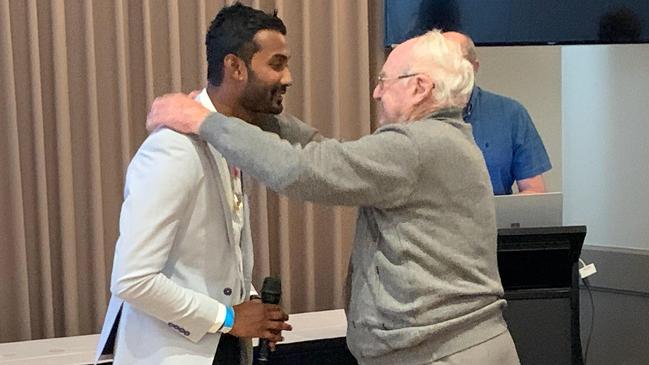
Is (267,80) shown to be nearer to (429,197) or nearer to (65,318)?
(429,197)

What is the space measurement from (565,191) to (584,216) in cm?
14

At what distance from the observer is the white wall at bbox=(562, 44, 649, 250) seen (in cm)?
380

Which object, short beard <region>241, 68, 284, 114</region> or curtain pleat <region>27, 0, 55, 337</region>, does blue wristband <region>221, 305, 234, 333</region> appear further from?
curtain pleat <region>27, 0, 55, 337</region>

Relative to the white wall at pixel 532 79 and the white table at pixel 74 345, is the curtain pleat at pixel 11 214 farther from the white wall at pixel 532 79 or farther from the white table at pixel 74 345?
the white wall at pixel 532 79

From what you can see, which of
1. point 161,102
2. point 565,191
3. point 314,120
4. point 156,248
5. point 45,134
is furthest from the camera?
point 565,191

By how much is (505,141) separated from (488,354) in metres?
1.34

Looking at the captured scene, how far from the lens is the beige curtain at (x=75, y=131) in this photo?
2674mm

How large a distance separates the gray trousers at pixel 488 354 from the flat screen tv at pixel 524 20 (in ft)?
5.30

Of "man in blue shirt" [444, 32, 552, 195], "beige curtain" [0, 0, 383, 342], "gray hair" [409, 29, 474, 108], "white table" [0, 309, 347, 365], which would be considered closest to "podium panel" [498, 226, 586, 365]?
"man in blue shirt" [444, 32, 552, 195]

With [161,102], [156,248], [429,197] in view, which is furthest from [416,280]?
[161,102]

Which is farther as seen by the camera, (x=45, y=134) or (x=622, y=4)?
(x=622, y=4)

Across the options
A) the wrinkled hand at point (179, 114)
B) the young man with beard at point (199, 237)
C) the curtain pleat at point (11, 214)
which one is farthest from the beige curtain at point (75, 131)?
the wrinkled hand at point (179, 114)

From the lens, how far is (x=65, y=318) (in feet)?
9.08

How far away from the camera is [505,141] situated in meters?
2.97
